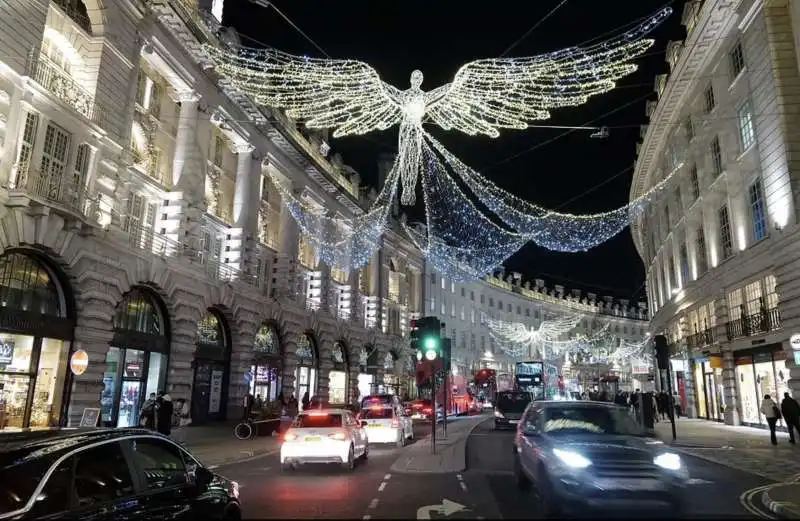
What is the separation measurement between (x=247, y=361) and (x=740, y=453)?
22550 mm

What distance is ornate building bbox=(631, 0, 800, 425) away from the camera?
2209cm

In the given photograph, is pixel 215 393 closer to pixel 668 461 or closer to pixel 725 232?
pixel 668 461

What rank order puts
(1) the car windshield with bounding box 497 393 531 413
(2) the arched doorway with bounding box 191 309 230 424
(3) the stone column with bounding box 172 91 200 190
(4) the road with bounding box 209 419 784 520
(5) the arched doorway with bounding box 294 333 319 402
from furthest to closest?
1. (5) the arched doorway with bounding box 294 333 319 402
2. (1) the car windshield with bounding box 497 393 531 413
3. (2) the arched doorway with bounding box 191 309 230 424
4. (3) the stone column with bounding box 172 91 200 190
5. (4) the road with bounding box 209 419 784 520

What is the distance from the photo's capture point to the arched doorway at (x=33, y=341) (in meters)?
17.8

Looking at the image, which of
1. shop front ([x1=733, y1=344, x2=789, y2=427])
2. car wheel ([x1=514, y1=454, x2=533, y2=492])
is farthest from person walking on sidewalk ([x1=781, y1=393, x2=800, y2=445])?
car wheel ([x1=514, y1=454, x2=533, y2=492])

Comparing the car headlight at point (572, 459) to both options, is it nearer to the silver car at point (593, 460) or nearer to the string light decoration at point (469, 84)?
the silver car at point (593, 460)

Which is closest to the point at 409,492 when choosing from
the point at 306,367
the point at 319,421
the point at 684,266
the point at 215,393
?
the point at 319,421

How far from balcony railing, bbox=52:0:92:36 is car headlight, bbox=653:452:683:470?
2209 centimetres

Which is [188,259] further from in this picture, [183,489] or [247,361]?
[183,489]

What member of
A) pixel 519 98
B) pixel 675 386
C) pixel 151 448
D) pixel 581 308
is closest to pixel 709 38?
pixel 519 98

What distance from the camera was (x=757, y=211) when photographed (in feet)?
82.8

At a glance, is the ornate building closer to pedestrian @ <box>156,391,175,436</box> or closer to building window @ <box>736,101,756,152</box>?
building window @ <box>736,101,756,152</box>

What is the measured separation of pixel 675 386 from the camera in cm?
4225

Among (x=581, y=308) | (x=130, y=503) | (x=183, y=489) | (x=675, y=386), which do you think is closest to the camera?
(x=130, y=503)
